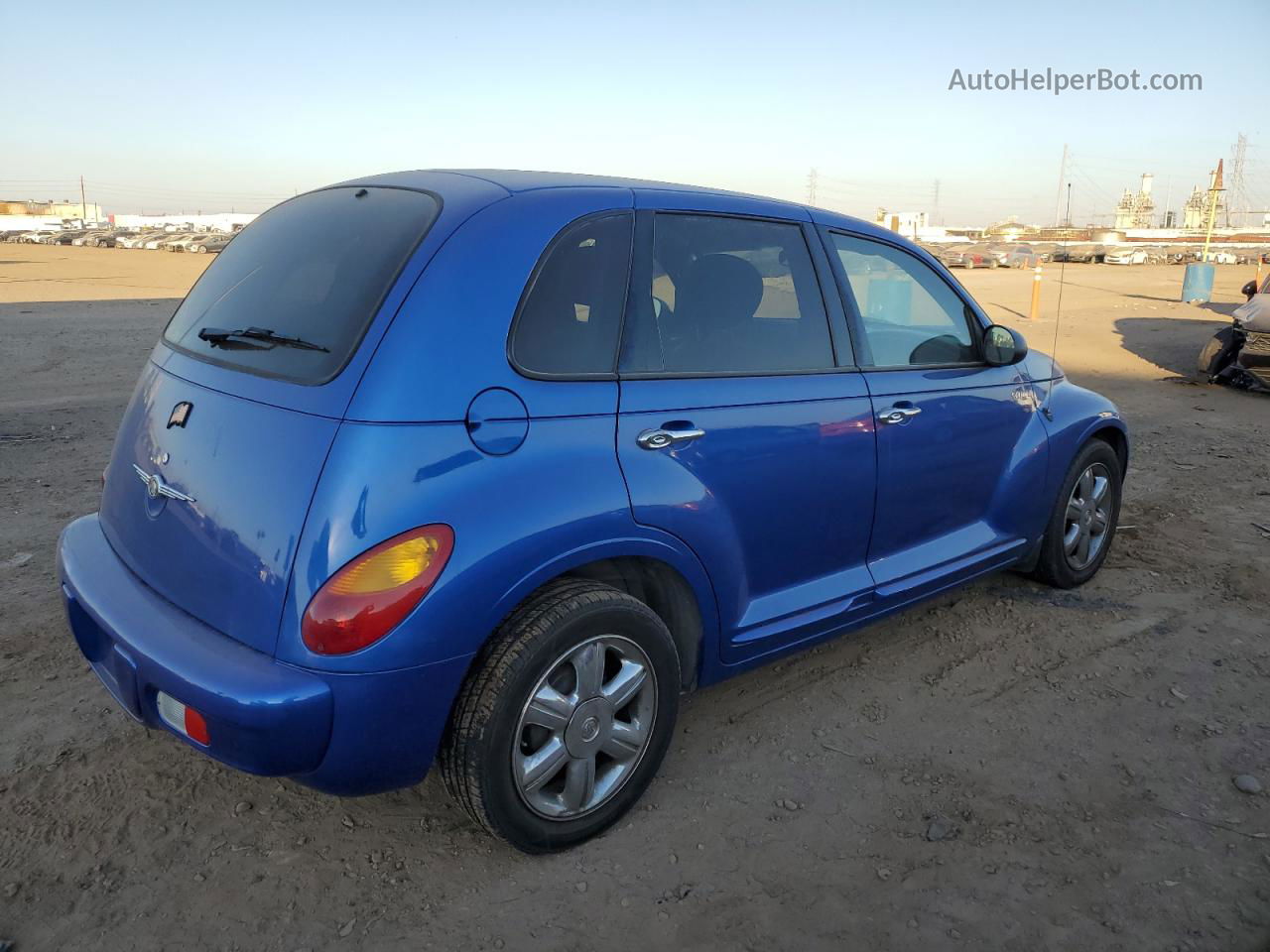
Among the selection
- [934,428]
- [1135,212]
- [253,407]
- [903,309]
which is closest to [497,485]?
[253,407]

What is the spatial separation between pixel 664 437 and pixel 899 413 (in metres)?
1.14

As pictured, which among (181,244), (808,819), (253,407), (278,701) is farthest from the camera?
(181,244)

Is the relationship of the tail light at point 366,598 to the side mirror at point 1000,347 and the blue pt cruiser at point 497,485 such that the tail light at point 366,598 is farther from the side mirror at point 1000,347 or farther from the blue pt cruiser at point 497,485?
the side mirror at point 1000,347

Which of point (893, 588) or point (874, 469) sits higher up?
point (874, 469)

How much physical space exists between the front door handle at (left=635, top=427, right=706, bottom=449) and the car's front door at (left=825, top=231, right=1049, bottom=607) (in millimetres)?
908

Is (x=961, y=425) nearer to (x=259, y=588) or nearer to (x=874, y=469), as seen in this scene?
(x=874, y=469)

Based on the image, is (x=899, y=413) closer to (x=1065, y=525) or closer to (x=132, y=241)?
(x=1065, y=525)

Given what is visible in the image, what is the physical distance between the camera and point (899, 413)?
346 cm

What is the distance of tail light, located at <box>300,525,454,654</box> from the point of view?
2.19 m

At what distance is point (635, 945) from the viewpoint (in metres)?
2.38

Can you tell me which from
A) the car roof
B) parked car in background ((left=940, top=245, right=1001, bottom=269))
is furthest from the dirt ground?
parked car in background ((left=940, top=245, right=1001, bottom=269))

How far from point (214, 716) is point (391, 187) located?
1607 mm

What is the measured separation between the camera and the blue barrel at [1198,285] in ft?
75.6

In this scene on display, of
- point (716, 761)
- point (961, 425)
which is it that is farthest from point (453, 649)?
point (961, 425)
